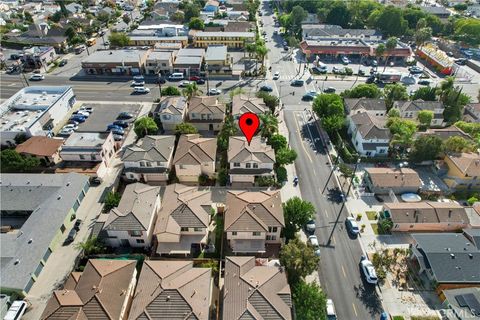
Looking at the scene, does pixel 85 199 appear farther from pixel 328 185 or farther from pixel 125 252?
pixel 328 185

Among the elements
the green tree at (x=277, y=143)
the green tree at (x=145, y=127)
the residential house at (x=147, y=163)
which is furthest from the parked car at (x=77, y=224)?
the green tree at (x=277, y=143)

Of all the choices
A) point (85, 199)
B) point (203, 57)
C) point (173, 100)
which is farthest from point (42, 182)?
point (203, 57)

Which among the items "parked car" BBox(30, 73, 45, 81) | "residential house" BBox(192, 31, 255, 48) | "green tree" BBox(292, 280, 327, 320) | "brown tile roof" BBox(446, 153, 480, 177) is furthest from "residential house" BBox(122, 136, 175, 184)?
"residential house" BBox(192, 31, 255, 48)

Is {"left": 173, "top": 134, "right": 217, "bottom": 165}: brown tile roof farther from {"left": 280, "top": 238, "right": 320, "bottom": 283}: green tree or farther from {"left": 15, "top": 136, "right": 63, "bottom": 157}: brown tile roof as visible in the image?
{"left": 15, "top": 136, "right": 63, "bottom": 157}: brown tile roof

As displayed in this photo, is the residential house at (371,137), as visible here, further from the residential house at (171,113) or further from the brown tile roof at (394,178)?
the residential house at (171,113)

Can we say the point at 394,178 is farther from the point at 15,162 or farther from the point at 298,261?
the point at 15,162
